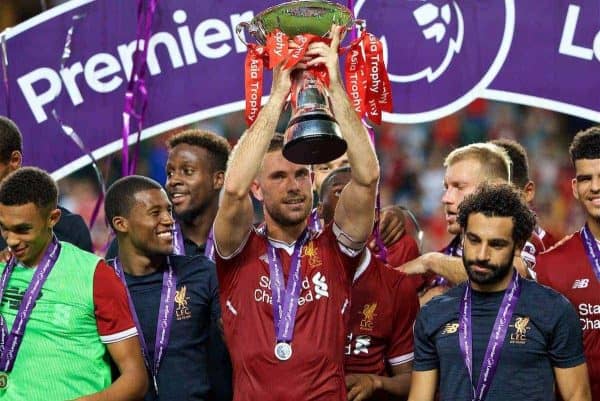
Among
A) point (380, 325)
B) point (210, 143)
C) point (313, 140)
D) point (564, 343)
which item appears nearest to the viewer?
point (313, 140)

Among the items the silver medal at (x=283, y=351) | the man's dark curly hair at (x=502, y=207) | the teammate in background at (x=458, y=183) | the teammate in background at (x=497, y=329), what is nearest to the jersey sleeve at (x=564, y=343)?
the teammate in background at (x=497, y=329)

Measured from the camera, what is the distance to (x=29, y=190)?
4133 mm

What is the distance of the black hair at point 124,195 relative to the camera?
14.9ft

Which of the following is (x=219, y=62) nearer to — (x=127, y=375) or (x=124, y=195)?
(x=124, y=195)

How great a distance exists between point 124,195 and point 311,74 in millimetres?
1023

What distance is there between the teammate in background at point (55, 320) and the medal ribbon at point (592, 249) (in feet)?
5.32

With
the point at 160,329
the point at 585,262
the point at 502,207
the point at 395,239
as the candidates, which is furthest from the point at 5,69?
the point at 585,262

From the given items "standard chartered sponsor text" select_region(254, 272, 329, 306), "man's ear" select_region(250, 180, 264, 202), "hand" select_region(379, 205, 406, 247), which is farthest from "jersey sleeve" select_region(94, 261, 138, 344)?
"hand" select_region(379, 205, 406, 247)

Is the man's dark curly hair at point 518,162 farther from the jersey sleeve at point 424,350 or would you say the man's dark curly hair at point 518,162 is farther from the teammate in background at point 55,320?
the teammate in background at point 55,320

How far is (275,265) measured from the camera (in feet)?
13.4

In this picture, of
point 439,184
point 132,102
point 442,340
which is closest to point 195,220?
point 132,102

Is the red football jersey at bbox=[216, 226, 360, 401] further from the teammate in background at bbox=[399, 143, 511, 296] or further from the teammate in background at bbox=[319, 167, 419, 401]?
the teammate in background at bbox=[399, 143, 511, 296]

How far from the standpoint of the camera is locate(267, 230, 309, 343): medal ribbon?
13.0 ft

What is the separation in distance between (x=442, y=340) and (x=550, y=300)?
373 millimetres
